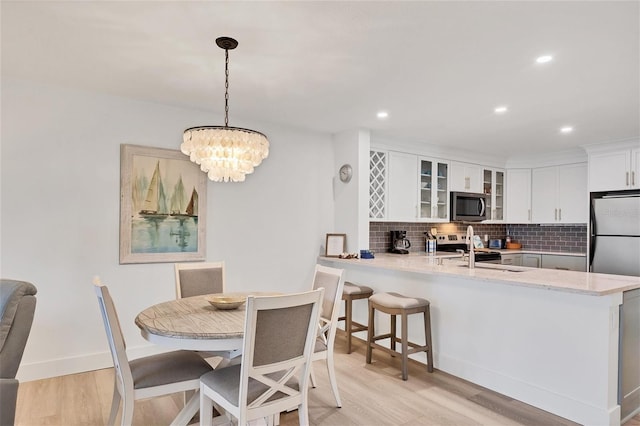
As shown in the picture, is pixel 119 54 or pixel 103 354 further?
pixel 103 354

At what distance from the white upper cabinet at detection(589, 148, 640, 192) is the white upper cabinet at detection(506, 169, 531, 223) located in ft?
3.53

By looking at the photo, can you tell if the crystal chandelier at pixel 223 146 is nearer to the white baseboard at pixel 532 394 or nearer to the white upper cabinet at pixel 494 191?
the white baseboard at pixel 532 394

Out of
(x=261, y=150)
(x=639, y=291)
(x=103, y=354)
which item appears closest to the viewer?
(x=261, y=150)

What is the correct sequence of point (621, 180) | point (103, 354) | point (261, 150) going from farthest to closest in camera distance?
point (621, 180), point (103, 354), point (261, 150)

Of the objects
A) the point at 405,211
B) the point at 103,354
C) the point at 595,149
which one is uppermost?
the point at 595,149

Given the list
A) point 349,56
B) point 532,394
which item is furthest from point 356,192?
point 532,394

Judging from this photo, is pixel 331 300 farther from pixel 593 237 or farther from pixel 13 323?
pixel 593 237

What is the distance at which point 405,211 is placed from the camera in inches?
193

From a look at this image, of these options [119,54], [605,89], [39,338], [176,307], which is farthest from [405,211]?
[39,338]

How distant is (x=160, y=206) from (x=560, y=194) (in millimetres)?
5469

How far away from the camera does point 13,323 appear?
173 centimetres

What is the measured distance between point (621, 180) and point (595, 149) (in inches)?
19.9

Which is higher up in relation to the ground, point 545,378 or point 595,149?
point 595,149

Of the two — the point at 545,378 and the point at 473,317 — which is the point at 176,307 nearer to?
the point at 473,317
